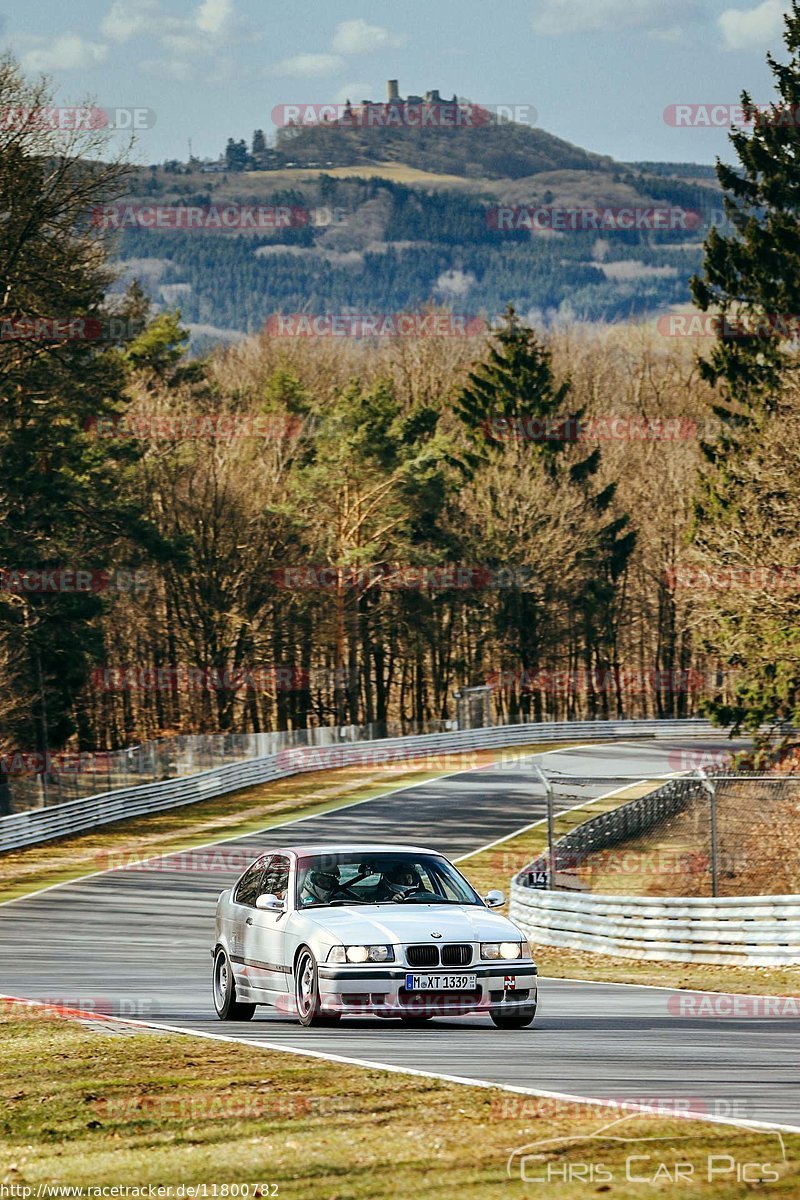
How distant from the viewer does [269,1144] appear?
8109 millimetres

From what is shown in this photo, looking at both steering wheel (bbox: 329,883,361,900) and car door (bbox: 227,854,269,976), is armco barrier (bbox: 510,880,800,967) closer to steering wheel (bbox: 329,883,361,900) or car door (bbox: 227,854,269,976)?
car door (bbox: 227,854,269,976)

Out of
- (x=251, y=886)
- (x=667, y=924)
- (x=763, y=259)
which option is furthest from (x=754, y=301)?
(x=251, y=886)

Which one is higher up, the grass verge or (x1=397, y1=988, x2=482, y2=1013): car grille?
the grass verge

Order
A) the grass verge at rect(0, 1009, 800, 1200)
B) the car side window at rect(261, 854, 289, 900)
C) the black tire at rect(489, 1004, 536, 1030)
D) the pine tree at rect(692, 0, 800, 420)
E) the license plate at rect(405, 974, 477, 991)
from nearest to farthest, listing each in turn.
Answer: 1. the grass verge at rect(0, 1009, 800, 1200)
2. the license plate at rect(405, 974, 477, 991)
3. the black tire at rect(489, 1004, 536, 1030)
4. the car side window at rect(261, 854, 289, 900)
5. the pine tree at rect(692, 0, 800, 420)

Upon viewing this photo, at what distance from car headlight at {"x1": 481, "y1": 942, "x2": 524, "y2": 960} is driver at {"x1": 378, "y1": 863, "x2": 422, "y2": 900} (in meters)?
1.17

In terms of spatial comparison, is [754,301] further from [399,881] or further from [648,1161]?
[648,1161]

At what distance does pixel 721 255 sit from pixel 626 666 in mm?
47388

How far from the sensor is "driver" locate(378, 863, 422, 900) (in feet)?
44.4

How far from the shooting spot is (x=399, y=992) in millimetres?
12398

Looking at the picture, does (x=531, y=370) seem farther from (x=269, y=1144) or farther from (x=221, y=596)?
(x=269, y=1144)

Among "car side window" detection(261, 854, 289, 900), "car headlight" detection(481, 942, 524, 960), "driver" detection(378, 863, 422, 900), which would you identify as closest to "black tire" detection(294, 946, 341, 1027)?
"car side window" detection(261, 854, 289, 900)

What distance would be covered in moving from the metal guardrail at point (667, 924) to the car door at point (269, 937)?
26.8 feet

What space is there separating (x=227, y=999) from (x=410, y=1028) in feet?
6.04

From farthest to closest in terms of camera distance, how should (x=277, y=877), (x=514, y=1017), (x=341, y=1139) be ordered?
(x=277, y=877), (x=514, y=1017), (x=341, y=1139)
